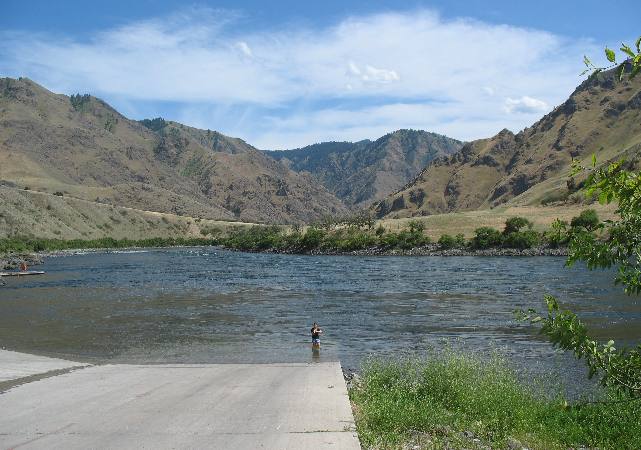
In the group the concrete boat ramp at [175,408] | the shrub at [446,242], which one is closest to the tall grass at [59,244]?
the shrub at [446,242]

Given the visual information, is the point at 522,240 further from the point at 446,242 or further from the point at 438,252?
the point at 438,252

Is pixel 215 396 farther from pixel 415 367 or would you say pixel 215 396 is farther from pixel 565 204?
pixel 565 204

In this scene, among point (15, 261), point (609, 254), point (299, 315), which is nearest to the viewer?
point (609, 254)

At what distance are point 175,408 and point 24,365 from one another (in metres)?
9.46

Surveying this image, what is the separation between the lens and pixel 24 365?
19.3 metres

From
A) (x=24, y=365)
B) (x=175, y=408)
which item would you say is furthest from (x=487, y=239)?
(x=175, y=408)

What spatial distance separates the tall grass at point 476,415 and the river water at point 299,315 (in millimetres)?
4789

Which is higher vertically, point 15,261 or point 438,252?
point 15,261

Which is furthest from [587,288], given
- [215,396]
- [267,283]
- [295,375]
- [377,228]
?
[377,228]

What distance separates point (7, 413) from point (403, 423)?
26.8 feet

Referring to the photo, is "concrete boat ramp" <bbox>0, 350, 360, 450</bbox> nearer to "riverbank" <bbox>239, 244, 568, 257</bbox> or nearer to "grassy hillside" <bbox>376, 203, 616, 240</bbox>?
"riverbank" <bbox>239, 244, 568, 257</bbox>

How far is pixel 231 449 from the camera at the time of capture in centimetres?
960

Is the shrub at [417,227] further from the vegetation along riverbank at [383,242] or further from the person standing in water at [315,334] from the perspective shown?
the person standing in water at [315,334]

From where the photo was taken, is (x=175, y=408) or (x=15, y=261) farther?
(x=15, y=261)
